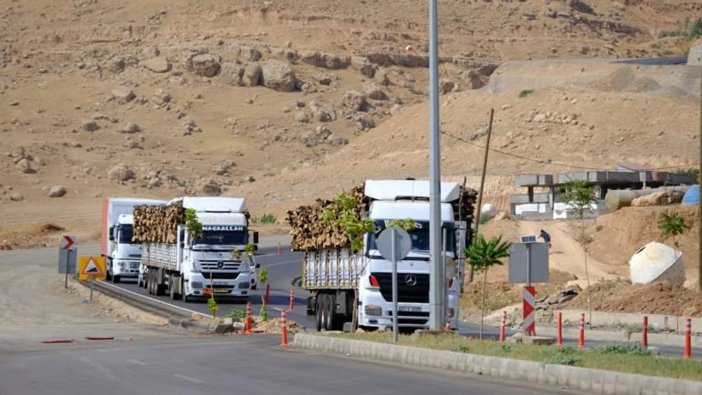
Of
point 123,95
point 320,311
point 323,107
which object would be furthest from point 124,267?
point 123,95

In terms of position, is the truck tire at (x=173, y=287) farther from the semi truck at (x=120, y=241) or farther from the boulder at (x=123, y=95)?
the boulder at (x=123, y=95)

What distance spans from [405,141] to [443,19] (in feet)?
203

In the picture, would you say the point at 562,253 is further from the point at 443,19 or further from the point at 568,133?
the point at 443,19

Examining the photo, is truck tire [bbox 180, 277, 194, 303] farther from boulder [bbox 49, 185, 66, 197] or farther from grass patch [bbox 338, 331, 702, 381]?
boulder [bbox 49, 185, 66, 197]

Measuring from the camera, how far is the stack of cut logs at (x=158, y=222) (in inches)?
1962

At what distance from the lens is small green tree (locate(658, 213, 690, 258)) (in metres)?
62.3

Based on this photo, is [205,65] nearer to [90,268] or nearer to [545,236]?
[545,236]

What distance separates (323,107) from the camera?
449 ft

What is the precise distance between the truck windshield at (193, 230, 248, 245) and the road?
672 inches

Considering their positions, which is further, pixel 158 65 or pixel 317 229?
pixel 158 65

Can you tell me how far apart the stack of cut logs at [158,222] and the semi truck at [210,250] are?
1.4 inches

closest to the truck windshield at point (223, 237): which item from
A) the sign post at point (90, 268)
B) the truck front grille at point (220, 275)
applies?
the truck front grille at point (220, 275)

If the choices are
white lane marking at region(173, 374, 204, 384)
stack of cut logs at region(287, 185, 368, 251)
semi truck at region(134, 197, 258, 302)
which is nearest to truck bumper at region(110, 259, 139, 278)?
semi truck at region(134, 197, 258, 302)

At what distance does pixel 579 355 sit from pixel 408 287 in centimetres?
988
